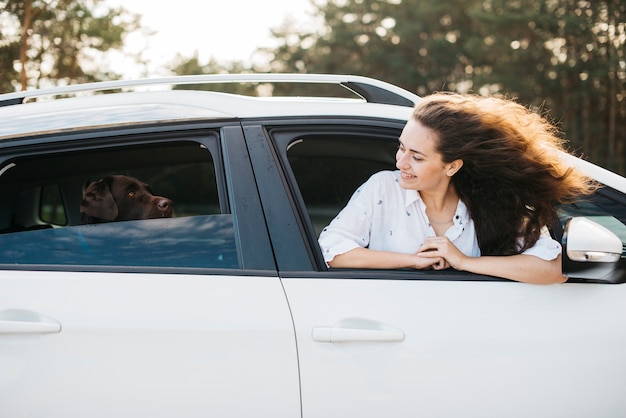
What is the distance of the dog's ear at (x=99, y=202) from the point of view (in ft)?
9.42

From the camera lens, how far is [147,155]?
120 inches

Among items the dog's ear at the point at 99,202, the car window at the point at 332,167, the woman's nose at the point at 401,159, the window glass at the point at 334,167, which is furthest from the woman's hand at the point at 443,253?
the dog's ear at the point at 99,202

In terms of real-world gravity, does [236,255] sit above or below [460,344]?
above

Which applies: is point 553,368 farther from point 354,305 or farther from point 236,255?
point 236,255

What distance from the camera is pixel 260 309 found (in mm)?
1973

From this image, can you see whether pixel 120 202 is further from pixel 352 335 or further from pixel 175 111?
pixel 352 335

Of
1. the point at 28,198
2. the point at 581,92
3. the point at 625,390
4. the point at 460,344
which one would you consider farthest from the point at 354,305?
the point at 581,92

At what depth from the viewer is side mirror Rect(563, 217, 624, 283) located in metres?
1.99

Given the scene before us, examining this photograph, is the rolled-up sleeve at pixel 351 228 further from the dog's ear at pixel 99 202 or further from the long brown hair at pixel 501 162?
the dog's ear at pixel 99 202

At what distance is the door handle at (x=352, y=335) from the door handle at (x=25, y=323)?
719 millimetres

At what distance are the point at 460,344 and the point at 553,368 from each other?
0.28 meters

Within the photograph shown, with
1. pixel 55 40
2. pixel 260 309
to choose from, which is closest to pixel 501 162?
pixel 260 309

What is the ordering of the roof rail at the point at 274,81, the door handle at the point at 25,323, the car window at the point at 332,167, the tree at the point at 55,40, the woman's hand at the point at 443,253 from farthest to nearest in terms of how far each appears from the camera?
1. the tree at the point at 55,40
2. the car window at the point at 332,167
3. the roof rail at the point at 274,81
4. the woman's hand at the point at 443,253
5. the door handle at the point at 25,323

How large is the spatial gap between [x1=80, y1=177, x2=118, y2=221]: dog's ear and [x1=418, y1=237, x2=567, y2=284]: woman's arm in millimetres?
1394
